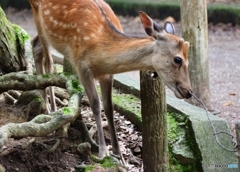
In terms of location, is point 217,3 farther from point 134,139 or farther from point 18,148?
point 18,148

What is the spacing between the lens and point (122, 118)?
21.9 ft

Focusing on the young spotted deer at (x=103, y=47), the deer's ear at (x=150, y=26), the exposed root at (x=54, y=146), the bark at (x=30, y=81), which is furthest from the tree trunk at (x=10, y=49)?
the deer's ear at (x=150, y=26)

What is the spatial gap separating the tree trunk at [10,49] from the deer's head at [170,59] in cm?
215

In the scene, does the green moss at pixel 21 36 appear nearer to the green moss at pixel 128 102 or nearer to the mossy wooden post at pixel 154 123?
the green moss at pixel 128 102

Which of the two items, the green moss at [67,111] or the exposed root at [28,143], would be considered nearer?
the green moss at [67,111]

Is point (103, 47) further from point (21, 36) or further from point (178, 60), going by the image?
point (21, 36)

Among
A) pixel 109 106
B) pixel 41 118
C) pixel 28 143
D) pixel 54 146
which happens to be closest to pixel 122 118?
pixel 109 106

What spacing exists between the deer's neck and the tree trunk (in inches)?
56.0

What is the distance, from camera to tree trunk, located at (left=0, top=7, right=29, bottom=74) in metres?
6.30

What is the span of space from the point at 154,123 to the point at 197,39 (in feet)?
9.47

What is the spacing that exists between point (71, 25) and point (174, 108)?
5.26 feet

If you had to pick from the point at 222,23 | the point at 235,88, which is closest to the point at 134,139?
the point at 235,88

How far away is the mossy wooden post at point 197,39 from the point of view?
7536 millimetres

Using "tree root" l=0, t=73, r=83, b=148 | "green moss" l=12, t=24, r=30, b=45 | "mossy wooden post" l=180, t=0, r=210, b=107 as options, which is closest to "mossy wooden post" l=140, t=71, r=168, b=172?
"tree root" l=0, t=73, r=83, b=148
